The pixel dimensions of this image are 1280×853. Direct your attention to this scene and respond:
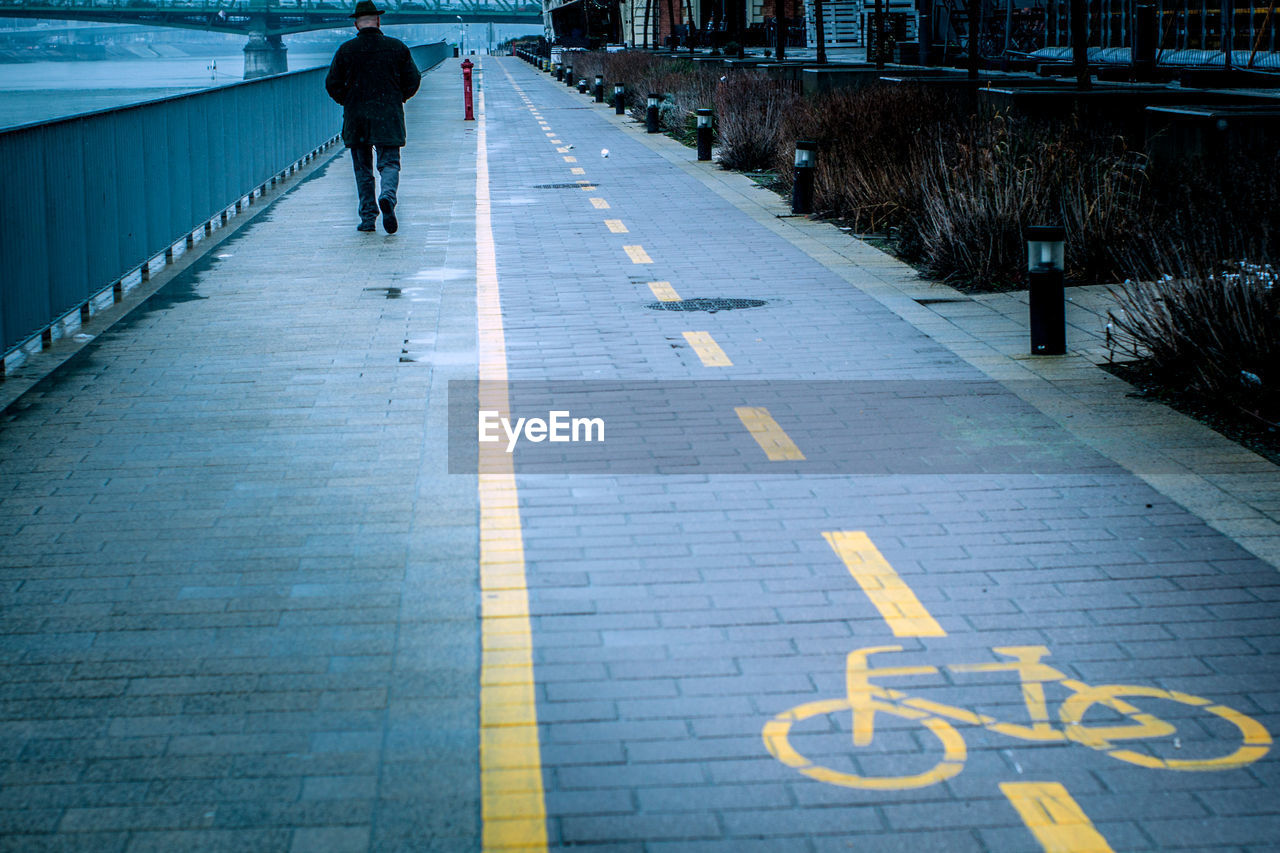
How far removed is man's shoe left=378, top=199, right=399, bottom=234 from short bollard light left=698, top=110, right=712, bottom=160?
861 centimetres

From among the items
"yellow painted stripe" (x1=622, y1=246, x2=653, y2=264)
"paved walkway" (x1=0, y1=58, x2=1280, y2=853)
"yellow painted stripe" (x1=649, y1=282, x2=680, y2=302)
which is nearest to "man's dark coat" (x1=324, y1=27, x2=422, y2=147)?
"yellow painted stripe" (x1=622, y1=246, x2=653, y2=264)

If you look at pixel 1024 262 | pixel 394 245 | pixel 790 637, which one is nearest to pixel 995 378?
pixel 1024 262

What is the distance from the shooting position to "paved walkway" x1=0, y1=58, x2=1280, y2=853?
4043 millimetres

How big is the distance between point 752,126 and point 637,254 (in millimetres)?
8767

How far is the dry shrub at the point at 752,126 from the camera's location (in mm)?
21359

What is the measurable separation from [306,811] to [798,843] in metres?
1.23

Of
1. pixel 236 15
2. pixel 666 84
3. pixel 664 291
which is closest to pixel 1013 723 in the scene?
pixel 664 291

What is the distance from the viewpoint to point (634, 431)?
25.3 ft

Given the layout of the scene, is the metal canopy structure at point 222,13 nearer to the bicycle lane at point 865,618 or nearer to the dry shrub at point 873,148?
the dry shrub at point 873,148

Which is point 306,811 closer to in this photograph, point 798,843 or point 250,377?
point 798,843

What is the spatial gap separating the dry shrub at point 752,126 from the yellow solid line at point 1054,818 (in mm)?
16762

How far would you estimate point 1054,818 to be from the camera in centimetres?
391

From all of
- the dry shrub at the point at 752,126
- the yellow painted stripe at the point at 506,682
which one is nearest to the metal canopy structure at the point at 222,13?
the dry shrub at the point at 752,126

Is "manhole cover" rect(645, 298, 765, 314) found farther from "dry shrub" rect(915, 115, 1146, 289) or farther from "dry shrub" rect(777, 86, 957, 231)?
"dry shrub" rect(777, 86, 957, 231)
